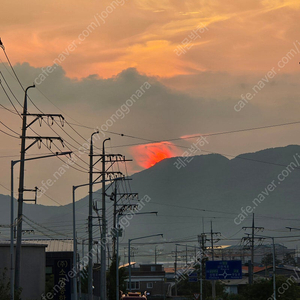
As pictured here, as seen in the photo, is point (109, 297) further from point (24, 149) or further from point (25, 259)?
point (24, 149)

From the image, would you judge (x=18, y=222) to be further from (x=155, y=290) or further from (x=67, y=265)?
(x=155, y=290)

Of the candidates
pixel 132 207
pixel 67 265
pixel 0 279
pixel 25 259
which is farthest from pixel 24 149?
pixel 132 207

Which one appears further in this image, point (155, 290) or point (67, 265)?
point (155, 290)

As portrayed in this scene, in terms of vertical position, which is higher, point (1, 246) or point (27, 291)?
point (1, 246)

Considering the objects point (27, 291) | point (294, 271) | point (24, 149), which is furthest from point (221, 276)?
point (294, 271)

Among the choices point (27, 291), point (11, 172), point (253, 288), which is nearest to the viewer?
point (11, 172)

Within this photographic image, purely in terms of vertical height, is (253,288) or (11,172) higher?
(11,172)

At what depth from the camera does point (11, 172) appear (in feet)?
134

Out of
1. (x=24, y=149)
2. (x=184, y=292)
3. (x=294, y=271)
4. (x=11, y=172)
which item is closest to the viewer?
(x=11, y=172)

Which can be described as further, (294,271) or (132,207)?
(294,271)

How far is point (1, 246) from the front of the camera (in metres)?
58.8

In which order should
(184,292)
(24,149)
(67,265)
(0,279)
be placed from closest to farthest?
1. (24,149)
2. (0,279)
3. (67,265)
4. (184,292)

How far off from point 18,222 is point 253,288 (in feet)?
175

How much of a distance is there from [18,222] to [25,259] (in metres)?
20.9
